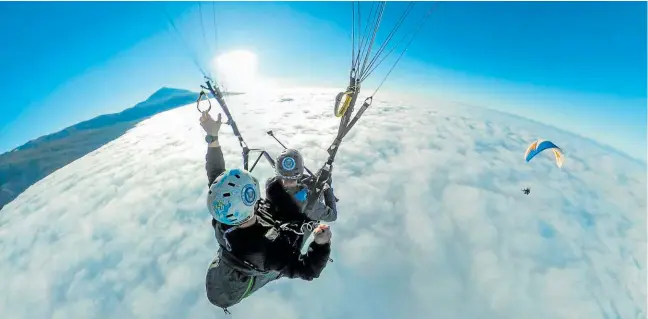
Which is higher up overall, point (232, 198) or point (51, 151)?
point (232, 198)

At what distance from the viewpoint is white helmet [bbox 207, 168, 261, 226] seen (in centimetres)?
214

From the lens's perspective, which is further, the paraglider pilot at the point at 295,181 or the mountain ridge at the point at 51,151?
the mountain ridge at the point at 51,151

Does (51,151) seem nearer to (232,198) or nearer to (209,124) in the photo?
(209,124)

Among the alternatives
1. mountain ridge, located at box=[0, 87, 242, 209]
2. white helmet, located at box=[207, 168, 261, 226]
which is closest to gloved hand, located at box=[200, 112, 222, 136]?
white helmet, located at box=[207, 168, 261, 226]

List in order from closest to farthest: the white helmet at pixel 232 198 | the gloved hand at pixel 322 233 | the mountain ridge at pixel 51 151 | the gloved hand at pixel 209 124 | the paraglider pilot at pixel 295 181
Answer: the white helmet at pixel 232 198, the gloved hand at pixel 322 233, the gloved hand at pixel 209 124, the paraglider pilot at pixel 295 181, the mountain ridge at pixel 51 151

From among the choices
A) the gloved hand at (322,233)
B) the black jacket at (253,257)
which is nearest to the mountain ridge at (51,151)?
the black jacket at (253,257)

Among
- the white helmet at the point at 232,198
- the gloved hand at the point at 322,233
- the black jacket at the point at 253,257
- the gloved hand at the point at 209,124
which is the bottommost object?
the black jacket at the point at 253,257

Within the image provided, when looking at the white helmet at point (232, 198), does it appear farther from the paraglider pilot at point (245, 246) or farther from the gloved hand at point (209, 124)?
the gloved hand at point (209, 124)

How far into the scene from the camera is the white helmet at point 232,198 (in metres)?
2.14

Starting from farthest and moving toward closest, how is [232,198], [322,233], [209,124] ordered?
1. [209,124]
2. [322,233]
3. [232,198]

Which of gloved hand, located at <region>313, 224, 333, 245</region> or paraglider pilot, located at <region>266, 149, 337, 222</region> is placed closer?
gloved hand, located at <region>313, 224, 333, 245</region>

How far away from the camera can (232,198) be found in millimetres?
2156

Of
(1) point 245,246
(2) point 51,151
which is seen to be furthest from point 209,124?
(2) point 51,151

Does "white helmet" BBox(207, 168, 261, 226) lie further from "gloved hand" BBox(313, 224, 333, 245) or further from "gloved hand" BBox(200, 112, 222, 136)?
"gloved hand" BBox(200, 112, 222, 136)
